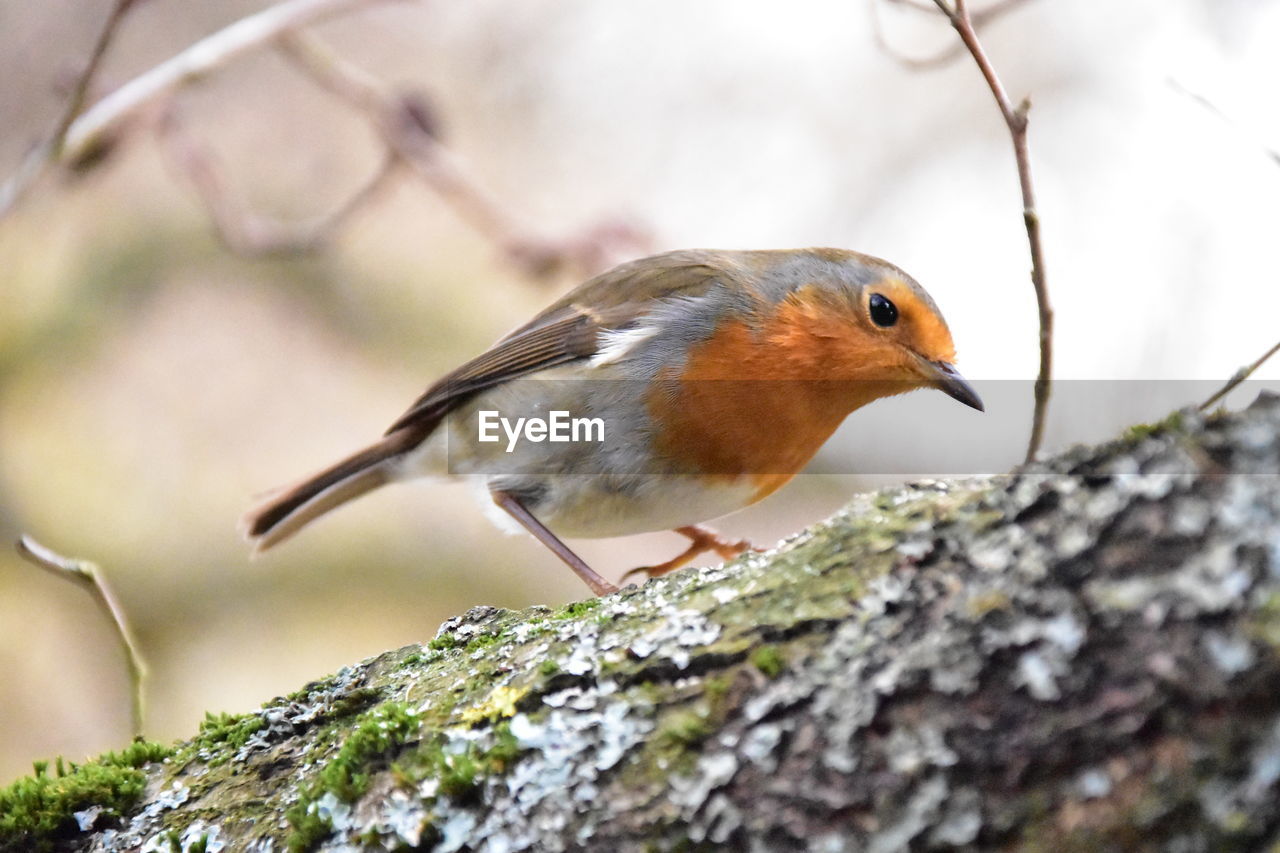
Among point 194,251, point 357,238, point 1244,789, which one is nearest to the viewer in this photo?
point 1244,789

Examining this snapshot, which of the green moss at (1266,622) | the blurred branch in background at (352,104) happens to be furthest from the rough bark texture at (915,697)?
the blurred branch in background at (352,104)

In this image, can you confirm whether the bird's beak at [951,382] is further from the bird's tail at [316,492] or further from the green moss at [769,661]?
the green moss at [769,661]

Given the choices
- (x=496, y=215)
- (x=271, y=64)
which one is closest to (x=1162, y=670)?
(x=496, y=215)

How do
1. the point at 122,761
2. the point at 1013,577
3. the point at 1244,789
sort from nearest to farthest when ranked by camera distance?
the point at 1244,789 < the point at 1013,577 < the point at 122,761

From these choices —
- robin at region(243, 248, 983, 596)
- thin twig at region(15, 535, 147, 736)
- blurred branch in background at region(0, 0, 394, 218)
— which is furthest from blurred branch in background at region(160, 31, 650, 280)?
thin twig at region(15, 535, 147, 736)

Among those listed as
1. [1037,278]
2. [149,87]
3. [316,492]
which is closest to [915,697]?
[1037,278]

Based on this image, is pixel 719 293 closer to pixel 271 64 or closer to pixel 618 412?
pixel 618 412

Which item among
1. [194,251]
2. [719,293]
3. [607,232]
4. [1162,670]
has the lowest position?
[1162,670]
